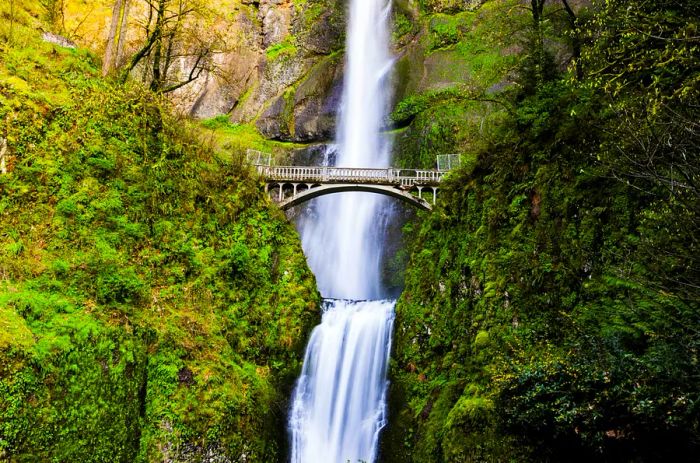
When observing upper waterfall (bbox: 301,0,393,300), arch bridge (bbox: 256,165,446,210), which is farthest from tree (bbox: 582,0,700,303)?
upper waterfall (bbox: 301,0,393,300)

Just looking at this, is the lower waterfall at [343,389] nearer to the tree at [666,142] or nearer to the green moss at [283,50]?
the tree at [666,142]

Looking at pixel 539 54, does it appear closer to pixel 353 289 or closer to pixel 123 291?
pixel 123 291

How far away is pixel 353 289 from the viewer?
85.4ft

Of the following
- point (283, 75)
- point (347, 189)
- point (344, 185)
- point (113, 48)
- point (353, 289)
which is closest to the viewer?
point (113, 48)

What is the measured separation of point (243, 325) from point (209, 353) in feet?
6.34

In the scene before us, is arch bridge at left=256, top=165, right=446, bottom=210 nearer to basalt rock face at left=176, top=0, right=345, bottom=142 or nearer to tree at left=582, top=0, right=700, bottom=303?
basalt rock face at left=176, top=0, right=345, bottom=142

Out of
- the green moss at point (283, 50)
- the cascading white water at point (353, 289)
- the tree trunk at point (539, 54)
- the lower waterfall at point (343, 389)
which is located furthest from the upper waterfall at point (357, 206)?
the tree trunk at point (539, 54)

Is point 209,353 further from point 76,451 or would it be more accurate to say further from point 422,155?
point 422,155

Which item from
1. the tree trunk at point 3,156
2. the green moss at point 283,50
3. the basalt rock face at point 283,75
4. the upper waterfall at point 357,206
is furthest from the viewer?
the green moss at point 283,50

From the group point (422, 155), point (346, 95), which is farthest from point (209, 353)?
point (346, 95)

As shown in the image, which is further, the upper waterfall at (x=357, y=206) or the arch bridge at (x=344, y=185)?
the upper waterfall at (x=357, y=206)

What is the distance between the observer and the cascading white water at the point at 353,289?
501 inches

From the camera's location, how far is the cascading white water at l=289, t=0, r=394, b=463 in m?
12.7

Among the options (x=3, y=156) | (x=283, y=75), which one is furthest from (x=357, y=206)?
(x=3, y=156)
